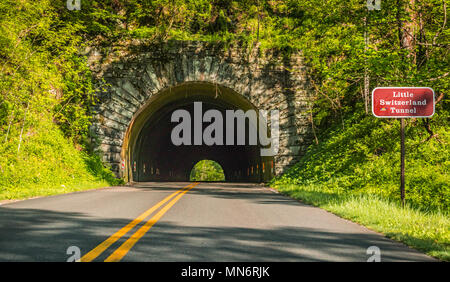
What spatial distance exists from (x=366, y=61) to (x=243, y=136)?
21.0m

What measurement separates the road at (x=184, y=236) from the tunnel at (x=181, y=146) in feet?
43.1

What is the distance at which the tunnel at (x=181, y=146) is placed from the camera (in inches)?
866

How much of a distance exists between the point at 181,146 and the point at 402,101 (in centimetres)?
3166

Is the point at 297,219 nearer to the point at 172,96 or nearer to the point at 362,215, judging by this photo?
the point at 362,215

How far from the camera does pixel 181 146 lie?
1561 inches

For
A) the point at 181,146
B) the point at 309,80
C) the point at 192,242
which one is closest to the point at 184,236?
the point at 192,242

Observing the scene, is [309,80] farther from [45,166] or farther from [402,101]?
[45,166]

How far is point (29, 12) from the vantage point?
16281mm

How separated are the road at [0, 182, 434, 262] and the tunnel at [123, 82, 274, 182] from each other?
13128 mm

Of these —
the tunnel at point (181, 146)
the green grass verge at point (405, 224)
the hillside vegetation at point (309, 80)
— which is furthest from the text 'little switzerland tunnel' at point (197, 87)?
the green grass verge at point (405, 224)

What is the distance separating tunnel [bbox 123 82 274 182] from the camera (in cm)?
2200

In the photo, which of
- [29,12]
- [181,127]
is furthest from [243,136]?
[29,12]

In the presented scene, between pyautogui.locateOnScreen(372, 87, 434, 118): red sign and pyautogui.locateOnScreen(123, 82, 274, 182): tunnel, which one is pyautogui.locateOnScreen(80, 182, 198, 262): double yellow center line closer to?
pyautogui.locateOnScreen(372, 87, 434, 118): red sign

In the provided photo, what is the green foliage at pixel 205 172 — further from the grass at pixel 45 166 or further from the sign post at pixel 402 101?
the sign post at pixel 402 101
